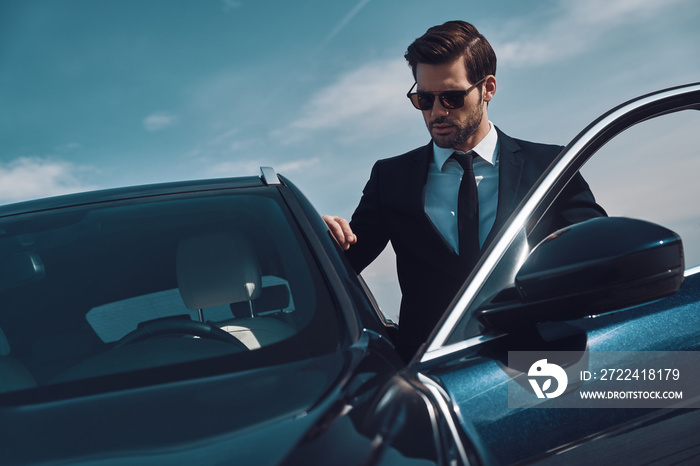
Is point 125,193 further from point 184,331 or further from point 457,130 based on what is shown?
point 457,130

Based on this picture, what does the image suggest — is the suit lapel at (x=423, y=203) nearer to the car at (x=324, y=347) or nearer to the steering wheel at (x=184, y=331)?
the car at (x=324, y=347)

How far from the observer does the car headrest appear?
1.87 m

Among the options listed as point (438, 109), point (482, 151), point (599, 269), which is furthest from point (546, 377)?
point (438, 109)

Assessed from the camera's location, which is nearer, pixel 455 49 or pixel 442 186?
pixel 442 186

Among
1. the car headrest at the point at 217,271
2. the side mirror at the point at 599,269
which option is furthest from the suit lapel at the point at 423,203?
the side mirror at the point at 599,269

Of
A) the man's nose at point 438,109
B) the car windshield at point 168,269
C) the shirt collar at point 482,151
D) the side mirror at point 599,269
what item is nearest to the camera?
the side mirror at point 599,269

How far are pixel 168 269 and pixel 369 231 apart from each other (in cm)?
106

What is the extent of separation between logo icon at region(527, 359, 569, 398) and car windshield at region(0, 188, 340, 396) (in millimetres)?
474

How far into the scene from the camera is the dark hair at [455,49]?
3.08 meters

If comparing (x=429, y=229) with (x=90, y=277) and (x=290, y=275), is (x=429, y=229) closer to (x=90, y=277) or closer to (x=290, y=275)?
(x=290, y=275)

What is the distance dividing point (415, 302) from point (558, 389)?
1.12 m

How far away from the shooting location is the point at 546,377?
4.44ft

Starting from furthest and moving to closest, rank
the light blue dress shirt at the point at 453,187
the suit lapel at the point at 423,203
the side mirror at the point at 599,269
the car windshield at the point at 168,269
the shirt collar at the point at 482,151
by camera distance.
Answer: the shirt collar at the point at 482,151 → the light blue dress shirt at the point at 453,187 → the suit lapel at the point at 423,203 → the car windshield at the point at 168,269 → the side mirror at the point at 599,269

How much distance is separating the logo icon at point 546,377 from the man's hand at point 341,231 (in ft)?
3.13
